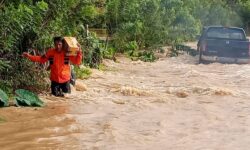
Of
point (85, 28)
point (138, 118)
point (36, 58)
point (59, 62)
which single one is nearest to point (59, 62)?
point (59, 62)

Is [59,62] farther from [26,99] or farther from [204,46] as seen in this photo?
[204,46]

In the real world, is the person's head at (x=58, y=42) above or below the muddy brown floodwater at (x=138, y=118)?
above

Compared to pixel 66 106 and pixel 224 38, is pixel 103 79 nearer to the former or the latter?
pixel 66 106

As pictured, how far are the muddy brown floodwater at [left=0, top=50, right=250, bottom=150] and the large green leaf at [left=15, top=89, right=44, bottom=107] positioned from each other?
0.61 feet

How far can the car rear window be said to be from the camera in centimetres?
1875

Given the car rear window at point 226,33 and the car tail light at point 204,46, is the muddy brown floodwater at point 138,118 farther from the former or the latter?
the car rear window at point 226,33

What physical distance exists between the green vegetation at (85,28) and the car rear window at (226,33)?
2.67 metres

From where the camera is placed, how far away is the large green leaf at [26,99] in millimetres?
8945

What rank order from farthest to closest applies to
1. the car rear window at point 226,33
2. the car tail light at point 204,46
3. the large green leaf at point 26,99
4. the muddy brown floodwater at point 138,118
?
the car rear window at point 226,33 < the car tail light at point 204,46 < the large green leaf at point 26,99 < the muddy brown floodwater at point 138,118

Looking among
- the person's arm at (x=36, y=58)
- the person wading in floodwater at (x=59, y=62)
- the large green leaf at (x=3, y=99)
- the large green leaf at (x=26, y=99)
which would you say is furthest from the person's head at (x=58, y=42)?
the large green leaf at (x=3, y=99)

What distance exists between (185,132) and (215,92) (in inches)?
161

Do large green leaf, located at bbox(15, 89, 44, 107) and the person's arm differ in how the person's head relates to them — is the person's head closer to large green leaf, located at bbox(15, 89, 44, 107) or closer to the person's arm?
the person's arm

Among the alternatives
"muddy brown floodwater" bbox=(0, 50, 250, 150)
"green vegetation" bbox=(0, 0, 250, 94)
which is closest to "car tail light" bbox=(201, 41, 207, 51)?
"green vegetation" bbox=(0, 0, 250, 94)

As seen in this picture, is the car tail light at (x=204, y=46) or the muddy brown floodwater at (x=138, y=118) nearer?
the muddy brown floodwater at (x=138, y=118)
